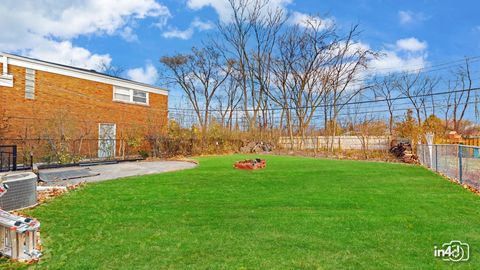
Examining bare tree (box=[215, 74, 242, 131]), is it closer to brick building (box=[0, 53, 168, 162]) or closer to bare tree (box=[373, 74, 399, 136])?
brick building (box=[0, 53, 168, 162])

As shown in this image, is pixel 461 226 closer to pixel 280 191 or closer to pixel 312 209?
pixel 312 209

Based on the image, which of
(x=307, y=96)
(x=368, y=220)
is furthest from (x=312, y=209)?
(x=307, y=96)

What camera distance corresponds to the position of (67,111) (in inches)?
496

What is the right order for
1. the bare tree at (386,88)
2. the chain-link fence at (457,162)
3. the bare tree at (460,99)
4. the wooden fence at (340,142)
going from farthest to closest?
the bare tree at (386,88) → the bare tree at (460,99) → the wooden fence at (340,142) → the chain-link fence at (457,162)

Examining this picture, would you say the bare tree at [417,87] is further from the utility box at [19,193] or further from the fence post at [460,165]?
the utility box at [19,193]

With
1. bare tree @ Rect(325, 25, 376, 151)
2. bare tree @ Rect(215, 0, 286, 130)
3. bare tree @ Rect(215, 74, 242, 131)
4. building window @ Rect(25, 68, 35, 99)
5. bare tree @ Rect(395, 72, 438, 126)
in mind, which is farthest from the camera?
bare tree @ Rect(215, 74, 242, 131)

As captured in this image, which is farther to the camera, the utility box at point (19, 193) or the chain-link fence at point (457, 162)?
the chain-link fence at point (457, 162)

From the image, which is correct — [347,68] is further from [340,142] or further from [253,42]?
[253,42]

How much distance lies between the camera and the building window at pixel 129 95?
1541 centimetres

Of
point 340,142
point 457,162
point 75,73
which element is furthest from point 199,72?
point 457,162

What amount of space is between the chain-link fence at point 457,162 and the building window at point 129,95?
1336 cm

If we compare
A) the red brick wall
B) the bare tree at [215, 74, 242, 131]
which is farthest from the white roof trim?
the bare tree at [215, 74, 242, 131]

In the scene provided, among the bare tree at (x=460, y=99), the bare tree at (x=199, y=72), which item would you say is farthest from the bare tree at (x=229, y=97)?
the bare tree at (x=460, y=99)

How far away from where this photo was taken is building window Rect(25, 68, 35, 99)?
11.7m
